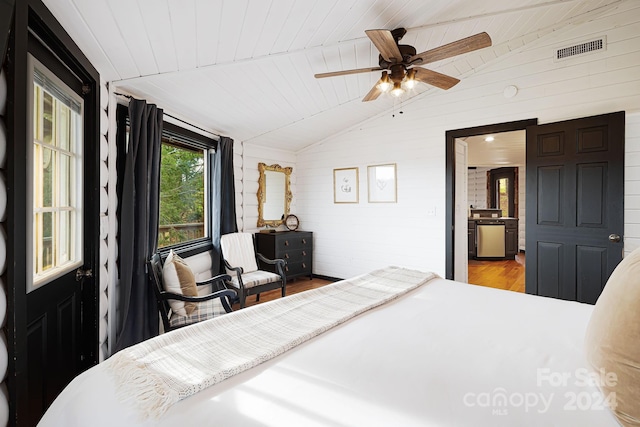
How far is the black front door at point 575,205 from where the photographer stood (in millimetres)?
2834

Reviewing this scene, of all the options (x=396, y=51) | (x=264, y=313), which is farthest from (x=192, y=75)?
(x=264, y=313)

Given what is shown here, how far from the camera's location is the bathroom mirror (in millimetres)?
4730

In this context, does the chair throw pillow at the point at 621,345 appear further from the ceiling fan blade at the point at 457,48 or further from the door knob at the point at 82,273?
the door knob at the point at 82,273

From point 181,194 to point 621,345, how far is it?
11.7ft

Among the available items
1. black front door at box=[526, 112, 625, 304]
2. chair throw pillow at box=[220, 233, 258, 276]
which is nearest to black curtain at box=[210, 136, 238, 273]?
chair throw pillow at box=[220, 233, 258, 276]

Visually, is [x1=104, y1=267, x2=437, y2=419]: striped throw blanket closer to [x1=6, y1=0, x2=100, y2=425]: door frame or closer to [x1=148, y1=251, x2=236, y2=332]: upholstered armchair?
[x1=6, y1=0, x2=100, y2=425]: door frame

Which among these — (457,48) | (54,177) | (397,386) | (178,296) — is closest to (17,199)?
(54,177)

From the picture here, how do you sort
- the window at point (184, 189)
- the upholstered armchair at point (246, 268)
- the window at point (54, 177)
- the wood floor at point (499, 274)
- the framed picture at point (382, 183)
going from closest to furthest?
1. the window at point (54, 177)
2. the window at point (184, 189)
3. the upholstered armchair at point (246, 268)
4. the framed picture at point (382, 183)
5. the wood floor at point (499, 274)

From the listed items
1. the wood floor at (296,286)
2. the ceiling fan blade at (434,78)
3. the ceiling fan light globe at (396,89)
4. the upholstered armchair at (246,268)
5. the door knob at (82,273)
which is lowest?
the wood floor at (296,286)

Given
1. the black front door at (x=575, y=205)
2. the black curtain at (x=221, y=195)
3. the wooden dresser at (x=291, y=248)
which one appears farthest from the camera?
the wooden dresser at (x=291, y=248)

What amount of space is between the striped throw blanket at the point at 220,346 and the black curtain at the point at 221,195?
232 cm

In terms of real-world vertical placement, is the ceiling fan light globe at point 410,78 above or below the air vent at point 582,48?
below

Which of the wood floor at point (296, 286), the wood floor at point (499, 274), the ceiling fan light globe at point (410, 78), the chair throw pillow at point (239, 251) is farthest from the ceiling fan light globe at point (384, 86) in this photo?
the wood floor at point (499, 274)

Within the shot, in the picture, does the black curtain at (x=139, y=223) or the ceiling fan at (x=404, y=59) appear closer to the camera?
the ceiling fan at (x=404, y=59)
